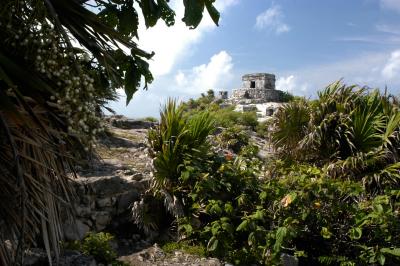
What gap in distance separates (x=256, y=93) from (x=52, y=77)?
34.0m

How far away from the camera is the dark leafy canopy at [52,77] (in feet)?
6.49

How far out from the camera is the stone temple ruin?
34094 mm

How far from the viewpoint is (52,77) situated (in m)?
2.10

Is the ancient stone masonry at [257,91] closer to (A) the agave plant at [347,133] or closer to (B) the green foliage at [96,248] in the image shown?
(A) the agave plant at [347,133]

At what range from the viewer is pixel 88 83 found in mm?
2104

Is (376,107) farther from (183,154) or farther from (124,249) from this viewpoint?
(124,249)

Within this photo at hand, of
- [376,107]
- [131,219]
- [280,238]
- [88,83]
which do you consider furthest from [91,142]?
[376,107]

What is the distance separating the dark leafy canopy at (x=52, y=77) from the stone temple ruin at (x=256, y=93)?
3014 centimetres

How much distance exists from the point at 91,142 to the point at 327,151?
18.1 feet

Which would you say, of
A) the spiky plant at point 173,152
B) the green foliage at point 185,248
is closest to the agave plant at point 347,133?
the spiky plant at point 173,152

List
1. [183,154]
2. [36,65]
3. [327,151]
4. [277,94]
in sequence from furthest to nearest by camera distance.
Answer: [277,94], [327,151], [183,154], [36,65]

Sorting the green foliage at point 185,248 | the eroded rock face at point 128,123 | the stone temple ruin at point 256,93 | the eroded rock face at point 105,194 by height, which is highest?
the stone temple ruin at point 256,93

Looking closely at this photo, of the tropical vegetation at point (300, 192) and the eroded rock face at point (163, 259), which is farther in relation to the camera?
the tropical vegetation at point (300, 192)

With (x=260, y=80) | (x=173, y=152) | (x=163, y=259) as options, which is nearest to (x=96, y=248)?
(x=163, y=259)
